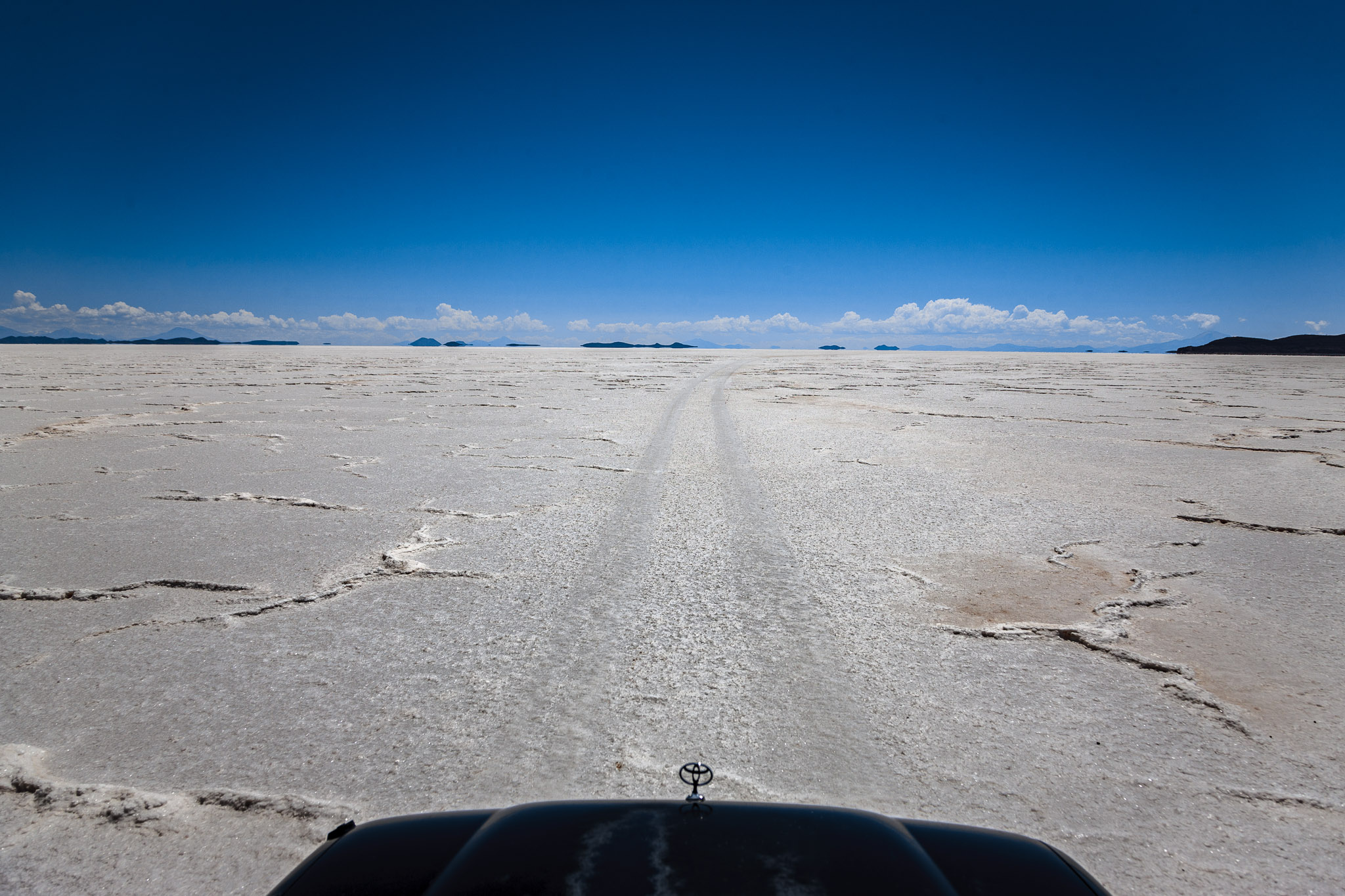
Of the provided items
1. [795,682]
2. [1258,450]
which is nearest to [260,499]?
[795,682]

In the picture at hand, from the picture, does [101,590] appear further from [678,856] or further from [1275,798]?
[1275,798]

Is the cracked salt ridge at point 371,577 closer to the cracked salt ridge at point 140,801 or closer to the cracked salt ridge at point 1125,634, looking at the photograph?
the cracked salt ridge at point 140,801

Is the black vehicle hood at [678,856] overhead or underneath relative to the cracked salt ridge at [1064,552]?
overhead

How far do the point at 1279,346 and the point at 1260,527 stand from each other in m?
38.8

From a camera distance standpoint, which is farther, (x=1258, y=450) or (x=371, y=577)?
(x=1258, y=450)

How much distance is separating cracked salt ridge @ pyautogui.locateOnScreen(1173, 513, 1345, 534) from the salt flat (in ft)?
0.07

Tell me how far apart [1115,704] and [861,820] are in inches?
44.5

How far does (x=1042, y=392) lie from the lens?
10.1 m

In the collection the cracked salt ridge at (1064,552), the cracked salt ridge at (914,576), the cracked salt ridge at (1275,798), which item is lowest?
the cracked salt ridge at (1275,798)

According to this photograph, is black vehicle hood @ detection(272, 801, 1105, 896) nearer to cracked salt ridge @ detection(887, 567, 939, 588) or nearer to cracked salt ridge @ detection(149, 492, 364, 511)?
cracked salt ridge @ detection(887, 567, 939, 588)

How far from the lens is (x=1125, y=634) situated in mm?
1949

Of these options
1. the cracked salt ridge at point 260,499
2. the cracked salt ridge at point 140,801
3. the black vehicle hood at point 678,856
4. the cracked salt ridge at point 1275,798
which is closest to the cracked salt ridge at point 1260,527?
the cracked salt ridge at point 1275,798

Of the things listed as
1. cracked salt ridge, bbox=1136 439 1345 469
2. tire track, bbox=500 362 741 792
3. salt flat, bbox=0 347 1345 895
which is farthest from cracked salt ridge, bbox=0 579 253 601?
cracked salt ridge, bbox=1136 439 1345 469

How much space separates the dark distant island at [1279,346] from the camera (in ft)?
95.1
